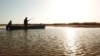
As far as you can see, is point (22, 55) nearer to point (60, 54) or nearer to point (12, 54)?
point (12, 54)

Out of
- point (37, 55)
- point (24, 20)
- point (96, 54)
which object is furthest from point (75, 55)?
point (24, 20)

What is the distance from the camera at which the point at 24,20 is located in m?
54.1

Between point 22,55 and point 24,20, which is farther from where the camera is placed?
point 24,20

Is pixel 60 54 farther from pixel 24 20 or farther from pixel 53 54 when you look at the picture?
pixel 24 20

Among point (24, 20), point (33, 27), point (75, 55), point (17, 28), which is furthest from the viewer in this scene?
point (33, 27)

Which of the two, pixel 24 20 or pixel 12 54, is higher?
pixel 24 20

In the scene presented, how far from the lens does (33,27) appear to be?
65.1 m

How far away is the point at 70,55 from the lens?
14.4m

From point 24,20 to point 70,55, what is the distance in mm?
40740

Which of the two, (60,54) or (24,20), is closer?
(60,54)

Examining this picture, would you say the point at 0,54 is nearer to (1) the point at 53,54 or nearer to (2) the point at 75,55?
(1) the point at 53,54

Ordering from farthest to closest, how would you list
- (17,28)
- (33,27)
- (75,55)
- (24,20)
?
(33,27), (17,28), (24,20), (75,55)

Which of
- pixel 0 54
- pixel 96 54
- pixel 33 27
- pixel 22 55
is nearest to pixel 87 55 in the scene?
pixel 96 54

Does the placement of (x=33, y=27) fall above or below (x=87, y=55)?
above
